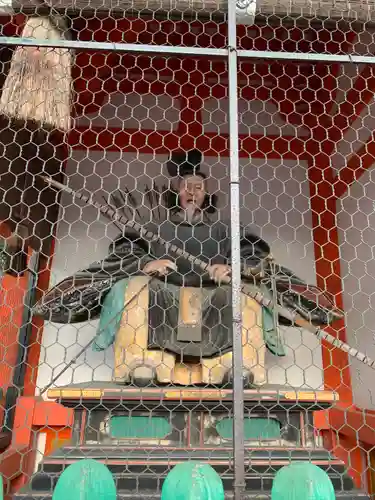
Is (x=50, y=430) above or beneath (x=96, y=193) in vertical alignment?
beneath

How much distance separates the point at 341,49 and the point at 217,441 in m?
1.43

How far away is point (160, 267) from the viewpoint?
137 centimetres

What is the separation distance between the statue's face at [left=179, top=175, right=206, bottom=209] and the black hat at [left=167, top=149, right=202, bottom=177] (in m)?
0.03

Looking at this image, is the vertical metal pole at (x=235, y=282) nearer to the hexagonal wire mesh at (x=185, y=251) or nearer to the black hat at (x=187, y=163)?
the hexagonal wire mesh at (x=185, y=251)

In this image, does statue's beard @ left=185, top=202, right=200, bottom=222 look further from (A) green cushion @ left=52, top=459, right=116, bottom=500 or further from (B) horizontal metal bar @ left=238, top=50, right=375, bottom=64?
(A) green cushion @ left=52, top=459, right=116, bottom=500

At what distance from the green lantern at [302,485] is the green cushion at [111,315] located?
2.43ft

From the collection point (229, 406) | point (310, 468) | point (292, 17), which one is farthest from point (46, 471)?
point (292, 17)

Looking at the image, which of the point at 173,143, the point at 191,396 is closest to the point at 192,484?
→ the point at 191,396

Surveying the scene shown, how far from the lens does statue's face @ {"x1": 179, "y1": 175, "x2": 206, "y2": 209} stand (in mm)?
1662

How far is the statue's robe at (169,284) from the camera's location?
4.49 feet

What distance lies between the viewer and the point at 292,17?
128 centimetres

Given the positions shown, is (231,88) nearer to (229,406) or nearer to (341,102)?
(229,406)

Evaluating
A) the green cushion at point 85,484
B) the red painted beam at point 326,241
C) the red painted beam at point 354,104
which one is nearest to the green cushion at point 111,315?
the green cushion at point 85,484

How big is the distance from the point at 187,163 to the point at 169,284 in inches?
17.6
